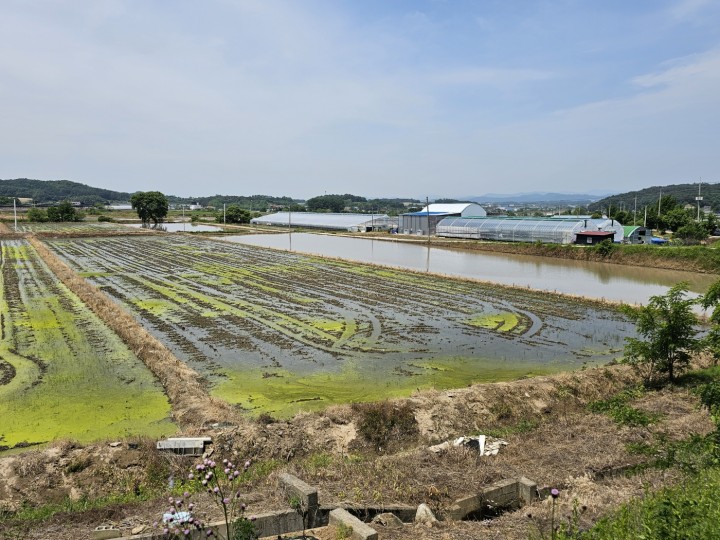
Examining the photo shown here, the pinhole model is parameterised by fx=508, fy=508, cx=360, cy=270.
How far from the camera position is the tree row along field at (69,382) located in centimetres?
891

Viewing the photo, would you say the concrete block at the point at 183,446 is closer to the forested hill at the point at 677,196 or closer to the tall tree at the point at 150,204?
the tall tree at the point at 150,204

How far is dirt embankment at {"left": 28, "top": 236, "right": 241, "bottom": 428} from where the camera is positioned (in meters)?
9.12

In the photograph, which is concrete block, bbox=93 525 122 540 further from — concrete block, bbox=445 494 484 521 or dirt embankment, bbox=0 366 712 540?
concrete block, bbox=445 494 484 521

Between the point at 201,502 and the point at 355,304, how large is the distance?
14828 mm

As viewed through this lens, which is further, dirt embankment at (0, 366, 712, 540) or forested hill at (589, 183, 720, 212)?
forested hill at (589, 183, 720, 212)

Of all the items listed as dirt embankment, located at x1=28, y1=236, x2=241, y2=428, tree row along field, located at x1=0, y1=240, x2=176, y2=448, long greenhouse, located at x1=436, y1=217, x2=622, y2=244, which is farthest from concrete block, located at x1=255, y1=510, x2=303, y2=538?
long greenhouse, located at x1=436, y1=217, x2=622, y2=244

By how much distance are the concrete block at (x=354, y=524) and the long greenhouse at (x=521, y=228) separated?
4109 cm

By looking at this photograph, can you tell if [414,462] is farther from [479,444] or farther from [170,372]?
[170,372]

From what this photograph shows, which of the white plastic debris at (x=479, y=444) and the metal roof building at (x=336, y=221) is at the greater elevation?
the metal roof building at (x=336, y=221)

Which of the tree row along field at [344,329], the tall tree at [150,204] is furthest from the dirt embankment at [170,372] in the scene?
the tall tree at [150,204]

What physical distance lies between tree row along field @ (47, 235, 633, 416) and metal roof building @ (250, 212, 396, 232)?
134 ft

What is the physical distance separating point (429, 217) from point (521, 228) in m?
13.1

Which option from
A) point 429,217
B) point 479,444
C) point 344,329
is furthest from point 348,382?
point 429,217

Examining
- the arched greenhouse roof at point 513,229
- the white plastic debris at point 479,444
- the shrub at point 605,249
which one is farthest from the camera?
the arched greenhouse roof at point 513,229
